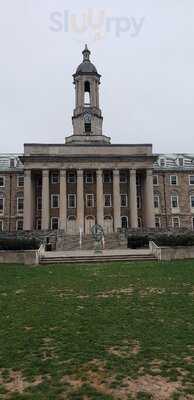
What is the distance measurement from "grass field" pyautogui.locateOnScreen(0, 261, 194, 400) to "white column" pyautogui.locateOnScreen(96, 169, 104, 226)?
40.8 metres

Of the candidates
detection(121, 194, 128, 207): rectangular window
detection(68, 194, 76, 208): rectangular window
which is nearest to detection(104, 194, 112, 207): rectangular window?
detection(121, 194, 128, 207): rectangular window

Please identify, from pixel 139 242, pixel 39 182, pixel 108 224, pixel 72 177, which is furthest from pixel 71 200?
pixel 139 242

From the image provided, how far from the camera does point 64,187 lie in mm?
59250

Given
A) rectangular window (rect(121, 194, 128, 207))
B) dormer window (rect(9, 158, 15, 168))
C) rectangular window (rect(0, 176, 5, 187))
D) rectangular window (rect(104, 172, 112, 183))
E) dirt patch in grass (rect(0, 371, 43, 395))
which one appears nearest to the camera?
dirt patch in grass (rect(0, 371, 43, 395))

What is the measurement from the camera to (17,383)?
682 centimetres

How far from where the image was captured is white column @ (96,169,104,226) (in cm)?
5844

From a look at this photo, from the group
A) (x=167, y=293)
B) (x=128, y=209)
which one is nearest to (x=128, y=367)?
(x=167, y=293)

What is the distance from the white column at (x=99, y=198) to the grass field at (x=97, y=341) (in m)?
40.8

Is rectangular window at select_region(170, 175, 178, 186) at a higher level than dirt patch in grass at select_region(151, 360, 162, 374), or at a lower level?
higher

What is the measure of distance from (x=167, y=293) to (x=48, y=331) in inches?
259

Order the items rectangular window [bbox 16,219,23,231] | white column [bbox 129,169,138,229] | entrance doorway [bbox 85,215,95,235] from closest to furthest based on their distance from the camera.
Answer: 1. white column [bbox 129,169,138,229]
2. entrance doorway [bbox 85,215,95,235]
3. rectangular window [bbox 16,219,23,231]

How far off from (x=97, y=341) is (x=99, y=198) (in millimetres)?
50031

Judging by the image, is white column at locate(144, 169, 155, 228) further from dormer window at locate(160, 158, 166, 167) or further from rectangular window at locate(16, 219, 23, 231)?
rectangular window at locate(16, 219, 23, 231)

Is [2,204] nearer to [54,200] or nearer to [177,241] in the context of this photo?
[54,200]
